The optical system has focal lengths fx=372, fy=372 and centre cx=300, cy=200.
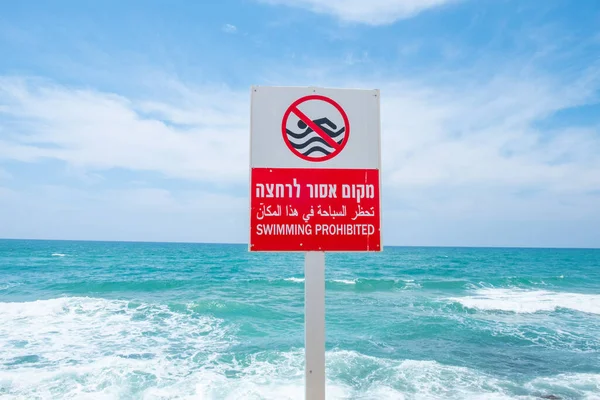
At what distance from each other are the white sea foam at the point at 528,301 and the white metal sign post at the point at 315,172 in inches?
667

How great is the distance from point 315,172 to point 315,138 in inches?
Result: 9.0

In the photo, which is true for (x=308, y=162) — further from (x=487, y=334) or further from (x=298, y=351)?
(x=487, y=334)

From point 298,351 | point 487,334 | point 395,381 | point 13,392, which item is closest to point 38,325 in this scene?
point 13,392

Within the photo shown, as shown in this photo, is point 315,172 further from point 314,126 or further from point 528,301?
point 528,301

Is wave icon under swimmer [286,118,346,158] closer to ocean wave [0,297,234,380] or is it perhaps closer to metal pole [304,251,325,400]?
metal pole [304,251,325,400]

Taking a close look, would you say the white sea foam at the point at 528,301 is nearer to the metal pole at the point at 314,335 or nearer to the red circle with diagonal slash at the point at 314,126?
the metal pole at the point at 314,335

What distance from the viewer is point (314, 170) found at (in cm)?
252

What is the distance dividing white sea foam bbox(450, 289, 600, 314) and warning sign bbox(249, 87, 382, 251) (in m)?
16.9

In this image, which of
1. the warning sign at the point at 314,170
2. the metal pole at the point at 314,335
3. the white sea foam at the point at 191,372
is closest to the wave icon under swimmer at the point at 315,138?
the warning sign at the point at 314,170

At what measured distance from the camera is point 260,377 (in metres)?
7.89

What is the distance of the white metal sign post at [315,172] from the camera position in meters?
2.47

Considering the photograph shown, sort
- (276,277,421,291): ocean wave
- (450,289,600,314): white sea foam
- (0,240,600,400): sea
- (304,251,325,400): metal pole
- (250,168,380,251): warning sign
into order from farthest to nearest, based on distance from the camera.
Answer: (276,277,421,291): ocean wave, (450,289,600,314): white sea foam, (0,240,600,400): sea, (250,168,380,251): warning sign, (304,251,325,400): metal pole

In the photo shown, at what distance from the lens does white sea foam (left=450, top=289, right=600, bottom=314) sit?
16797mm

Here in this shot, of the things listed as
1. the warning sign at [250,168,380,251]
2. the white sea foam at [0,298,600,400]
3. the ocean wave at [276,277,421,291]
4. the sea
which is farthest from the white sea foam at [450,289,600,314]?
the warning sign at [250,168,380,251]
